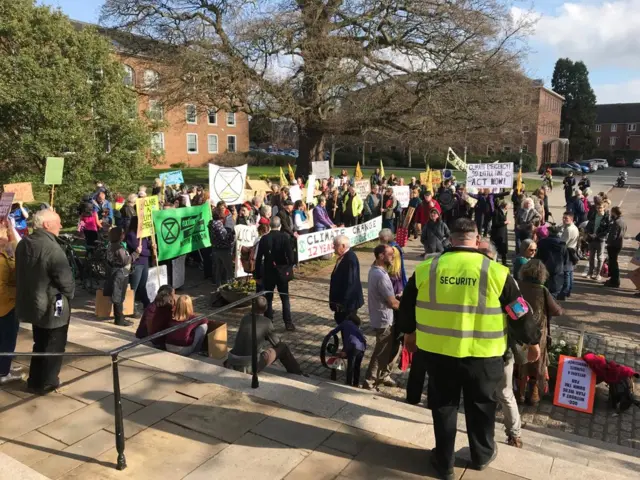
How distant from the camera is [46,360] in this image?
4801 mm

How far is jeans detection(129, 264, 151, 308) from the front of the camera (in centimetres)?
829

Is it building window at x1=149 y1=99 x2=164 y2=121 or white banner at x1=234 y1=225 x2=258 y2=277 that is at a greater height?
building window at x1=149 y1=99 x2=164 y2=121

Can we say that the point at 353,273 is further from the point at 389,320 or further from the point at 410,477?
the point at 410,477

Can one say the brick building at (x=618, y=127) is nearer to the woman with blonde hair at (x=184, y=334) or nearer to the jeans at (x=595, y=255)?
the jeans at (x=595, y=255)

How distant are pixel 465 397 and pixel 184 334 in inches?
146

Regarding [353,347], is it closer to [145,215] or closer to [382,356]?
[382,356]

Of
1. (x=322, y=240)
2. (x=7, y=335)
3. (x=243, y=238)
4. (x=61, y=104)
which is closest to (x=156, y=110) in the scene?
(x=61, y=104)

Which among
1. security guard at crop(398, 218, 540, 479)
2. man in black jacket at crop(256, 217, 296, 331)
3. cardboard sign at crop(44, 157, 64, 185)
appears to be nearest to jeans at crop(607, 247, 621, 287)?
man in black jacket at crop(256, 217, 296, 331)

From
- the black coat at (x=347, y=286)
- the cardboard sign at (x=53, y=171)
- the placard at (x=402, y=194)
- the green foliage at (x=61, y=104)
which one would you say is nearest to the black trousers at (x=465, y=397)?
the black coat at (x=347, y=286)

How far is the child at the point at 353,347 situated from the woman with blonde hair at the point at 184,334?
1717 mm

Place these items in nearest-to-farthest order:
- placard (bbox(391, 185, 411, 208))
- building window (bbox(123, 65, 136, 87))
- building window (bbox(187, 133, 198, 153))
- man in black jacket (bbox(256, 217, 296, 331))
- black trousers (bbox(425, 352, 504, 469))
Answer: black trousers (bbox(425, 352, 504, 469)), man in black jacket (bbox(256, 217, 296, 331)), placard (bbox(391, 185, 411, 208)), building window (bbox(123, 65, 136, 87)), building window (bbox(187, 133, 198, 153))

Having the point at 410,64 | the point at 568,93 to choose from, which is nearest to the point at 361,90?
the point at 410,64

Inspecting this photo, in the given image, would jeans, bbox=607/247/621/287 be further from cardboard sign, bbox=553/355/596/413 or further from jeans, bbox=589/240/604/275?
cardboard sign, bbox=553/355/596/413

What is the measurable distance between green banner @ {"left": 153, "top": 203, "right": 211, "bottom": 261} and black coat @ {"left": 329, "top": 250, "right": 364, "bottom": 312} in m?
3.95
